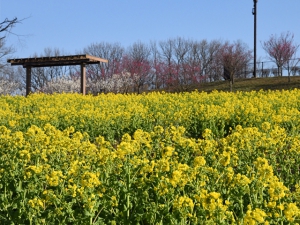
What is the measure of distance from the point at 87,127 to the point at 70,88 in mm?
42425

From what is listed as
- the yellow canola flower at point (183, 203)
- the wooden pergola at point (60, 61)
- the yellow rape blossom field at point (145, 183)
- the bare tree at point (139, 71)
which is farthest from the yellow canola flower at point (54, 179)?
the bare tree at point (139, 71)

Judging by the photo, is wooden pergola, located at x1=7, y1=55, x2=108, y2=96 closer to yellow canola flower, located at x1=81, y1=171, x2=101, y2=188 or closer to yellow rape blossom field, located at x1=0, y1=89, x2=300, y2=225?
yellow rape blossom field, located at x1=0, y1=89, x2=300, y2=225

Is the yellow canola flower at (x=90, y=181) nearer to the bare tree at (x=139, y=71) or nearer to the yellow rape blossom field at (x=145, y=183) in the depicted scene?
the yellow rape blossom field at (x=145, y=183)

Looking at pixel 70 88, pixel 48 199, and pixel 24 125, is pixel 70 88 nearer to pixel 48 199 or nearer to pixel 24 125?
pixel 24 125

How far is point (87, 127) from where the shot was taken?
847cm

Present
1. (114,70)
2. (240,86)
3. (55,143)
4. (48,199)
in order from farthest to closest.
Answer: (114,70)
(240,86)
(55,143)
(48,199)

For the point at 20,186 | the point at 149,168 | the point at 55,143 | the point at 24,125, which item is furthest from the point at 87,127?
the point at 149,168

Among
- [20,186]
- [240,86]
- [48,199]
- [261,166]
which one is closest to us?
[48,199]

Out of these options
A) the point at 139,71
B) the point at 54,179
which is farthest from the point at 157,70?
the point at 54,179

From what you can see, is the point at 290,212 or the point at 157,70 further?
the point at 157,70

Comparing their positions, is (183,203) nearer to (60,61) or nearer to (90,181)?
(90,181)

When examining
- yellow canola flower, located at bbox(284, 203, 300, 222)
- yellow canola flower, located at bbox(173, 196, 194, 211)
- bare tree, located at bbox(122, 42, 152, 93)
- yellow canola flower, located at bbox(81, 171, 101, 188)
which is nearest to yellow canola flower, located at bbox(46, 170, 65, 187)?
yellow canola flower, located at bbox(81, 171, 101, 188)

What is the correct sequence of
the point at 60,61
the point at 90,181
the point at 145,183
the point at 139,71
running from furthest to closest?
the point at 139,71
the point at 60,61
the point at 145,183
the point at 90,181

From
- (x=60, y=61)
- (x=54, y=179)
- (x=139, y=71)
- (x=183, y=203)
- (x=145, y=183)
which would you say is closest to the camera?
(x=183, y=203)
